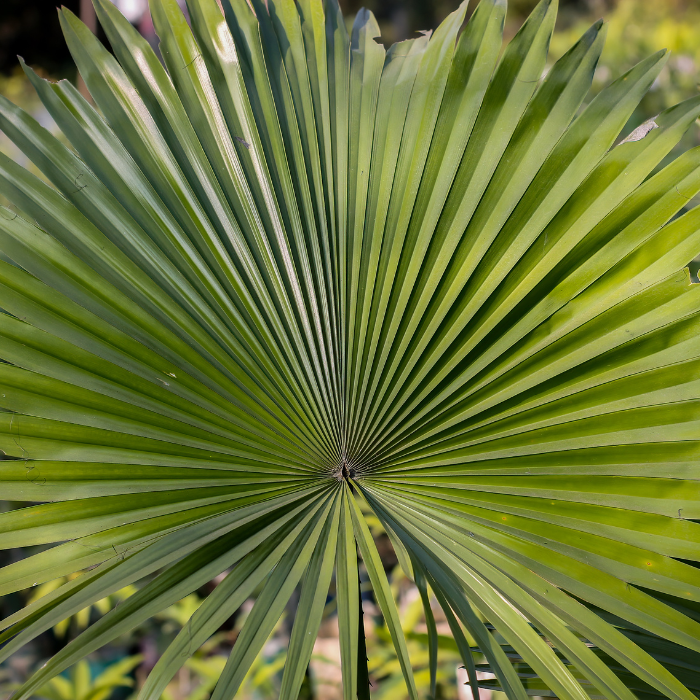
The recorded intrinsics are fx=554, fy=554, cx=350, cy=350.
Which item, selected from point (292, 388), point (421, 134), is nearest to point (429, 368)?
point (292, 388)

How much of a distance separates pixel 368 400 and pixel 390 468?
117 millimetres

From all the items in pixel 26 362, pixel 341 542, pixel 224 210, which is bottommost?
pixel 341 542

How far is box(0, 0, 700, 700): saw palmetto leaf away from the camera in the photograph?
79cm

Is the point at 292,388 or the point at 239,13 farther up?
the point at 239,13

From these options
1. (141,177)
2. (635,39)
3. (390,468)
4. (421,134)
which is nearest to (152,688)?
(390,468)

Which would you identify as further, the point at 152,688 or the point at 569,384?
the point at 569,384

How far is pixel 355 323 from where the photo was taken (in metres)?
0.93

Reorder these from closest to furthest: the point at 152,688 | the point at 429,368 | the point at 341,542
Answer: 1. the point at 152,688
2. the point at 341,542
3. the point at 429,368

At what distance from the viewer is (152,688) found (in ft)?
2.18

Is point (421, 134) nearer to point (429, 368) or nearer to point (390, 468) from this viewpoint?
point (429, 368)

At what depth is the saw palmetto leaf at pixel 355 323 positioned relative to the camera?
0.79m

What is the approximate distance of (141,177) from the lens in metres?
0.84

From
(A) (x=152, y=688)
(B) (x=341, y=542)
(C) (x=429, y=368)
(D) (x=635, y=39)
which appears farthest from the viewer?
(D) (x=635, y=39)

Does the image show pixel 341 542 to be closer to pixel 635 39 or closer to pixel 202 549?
pixel 202 549
